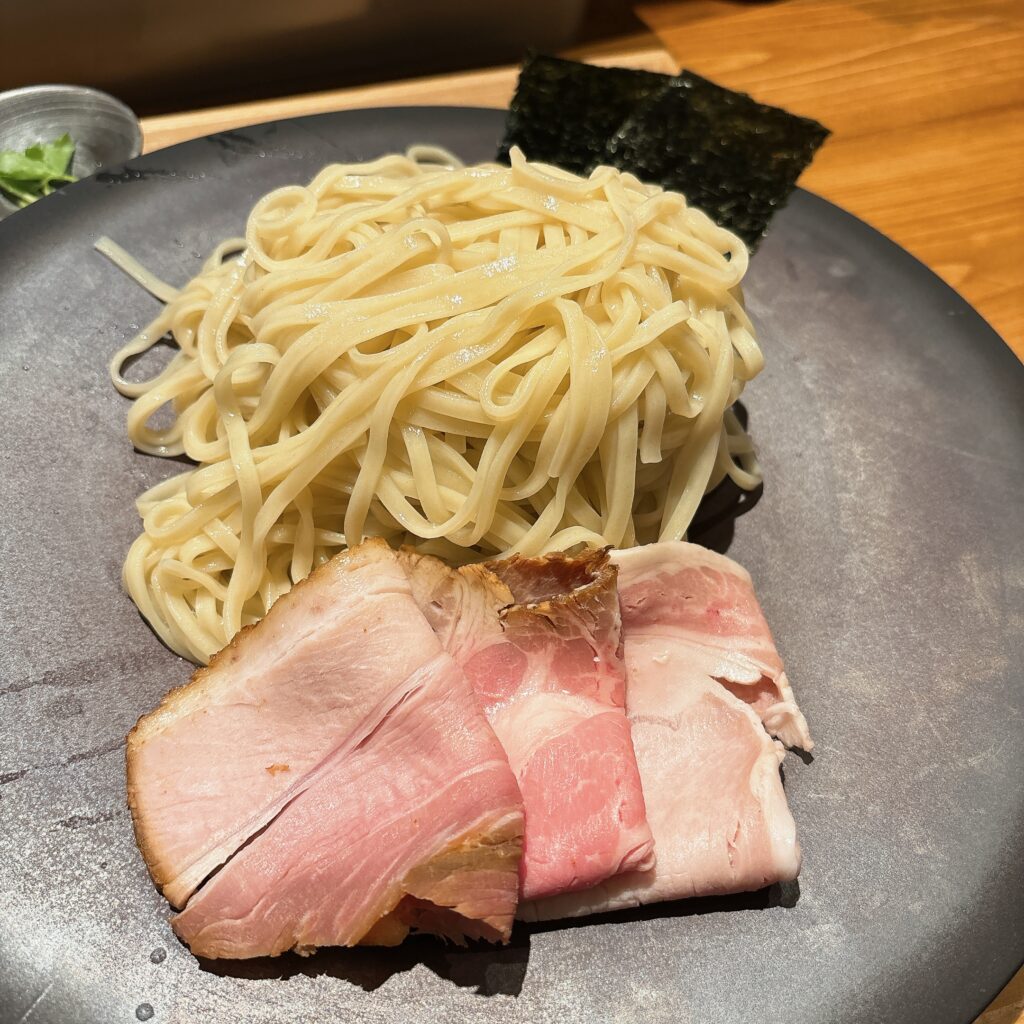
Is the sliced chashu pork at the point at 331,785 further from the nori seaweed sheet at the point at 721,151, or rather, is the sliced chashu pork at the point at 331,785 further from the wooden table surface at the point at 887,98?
the wooden table surface at the point at 887,98

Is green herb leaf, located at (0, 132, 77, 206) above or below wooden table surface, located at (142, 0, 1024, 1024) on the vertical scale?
below

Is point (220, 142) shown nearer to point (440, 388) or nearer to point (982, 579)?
point (440, 388)

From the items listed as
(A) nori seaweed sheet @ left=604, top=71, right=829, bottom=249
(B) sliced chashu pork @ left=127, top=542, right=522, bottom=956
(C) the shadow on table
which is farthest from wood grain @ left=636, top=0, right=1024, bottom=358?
(C) the shadow on table

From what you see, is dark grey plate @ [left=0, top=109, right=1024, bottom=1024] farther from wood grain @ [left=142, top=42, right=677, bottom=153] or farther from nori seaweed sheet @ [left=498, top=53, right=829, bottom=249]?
wood grain @ [left=142, top=42, right=677, bottom=153]

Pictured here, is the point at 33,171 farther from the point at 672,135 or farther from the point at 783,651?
the point at 783,651

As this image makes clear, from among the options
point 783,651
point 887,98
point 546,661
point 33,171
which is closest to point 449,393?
point 546,661

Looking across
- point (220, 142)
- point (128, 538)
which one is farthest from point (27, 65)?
point (128, 538)

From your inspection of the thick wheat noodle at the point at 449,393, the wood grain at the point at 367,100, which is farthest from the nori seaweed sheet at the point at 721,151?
the wood grain at the point at 367,100
